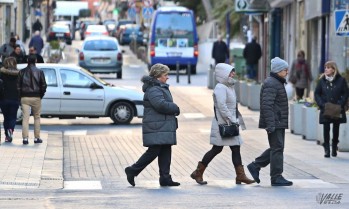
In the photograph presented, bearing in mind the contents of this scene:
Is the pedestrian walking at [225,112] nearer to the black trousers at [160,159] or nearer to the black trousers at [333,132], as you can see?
the black trousers at [160,159]

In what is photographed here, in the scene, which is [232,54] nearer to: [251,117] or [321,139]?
[251,117]

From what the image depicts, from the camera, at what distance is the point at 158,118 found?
15.9 metres

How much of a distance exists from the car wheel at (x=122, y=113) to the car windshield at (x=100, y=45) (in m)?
19.1

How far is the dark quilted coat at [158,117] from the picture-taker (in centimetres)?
1580

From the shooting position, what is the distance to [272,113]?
1598 cm

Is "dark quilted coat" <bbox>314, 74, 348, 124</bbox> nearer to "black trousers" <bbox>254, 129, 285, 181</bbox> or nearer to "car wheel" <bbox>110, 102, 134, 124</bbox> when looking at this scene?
"black trousers" <bbox>254, 129, 285, 181</bbox>

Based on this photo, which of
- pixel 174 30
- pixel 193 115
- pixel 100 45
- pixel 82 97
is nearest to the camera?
pixel 82 97

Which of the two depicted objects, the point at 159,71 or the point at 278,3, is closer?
the point at 159,71

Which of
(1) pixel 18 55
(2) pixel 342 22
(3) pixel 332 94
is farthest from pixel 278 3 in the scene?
(3) pixel 332 94

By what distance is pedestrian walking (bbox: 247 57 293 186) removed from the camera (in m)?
16.0

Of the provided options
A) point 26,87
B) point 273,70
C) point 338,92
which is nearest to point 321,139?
point 338,92

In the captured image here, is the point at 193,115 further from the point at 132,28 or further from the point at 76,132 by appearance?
the point at 132,28

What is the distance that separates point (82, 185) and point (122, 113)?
12.7 m

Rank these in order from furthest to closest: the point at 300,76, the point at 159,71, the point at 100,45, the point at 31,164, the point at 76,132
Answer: the point at 100,45 → the point at 300,76 → the point at 76,132 → the point at 31,164 → the point at 159,71
